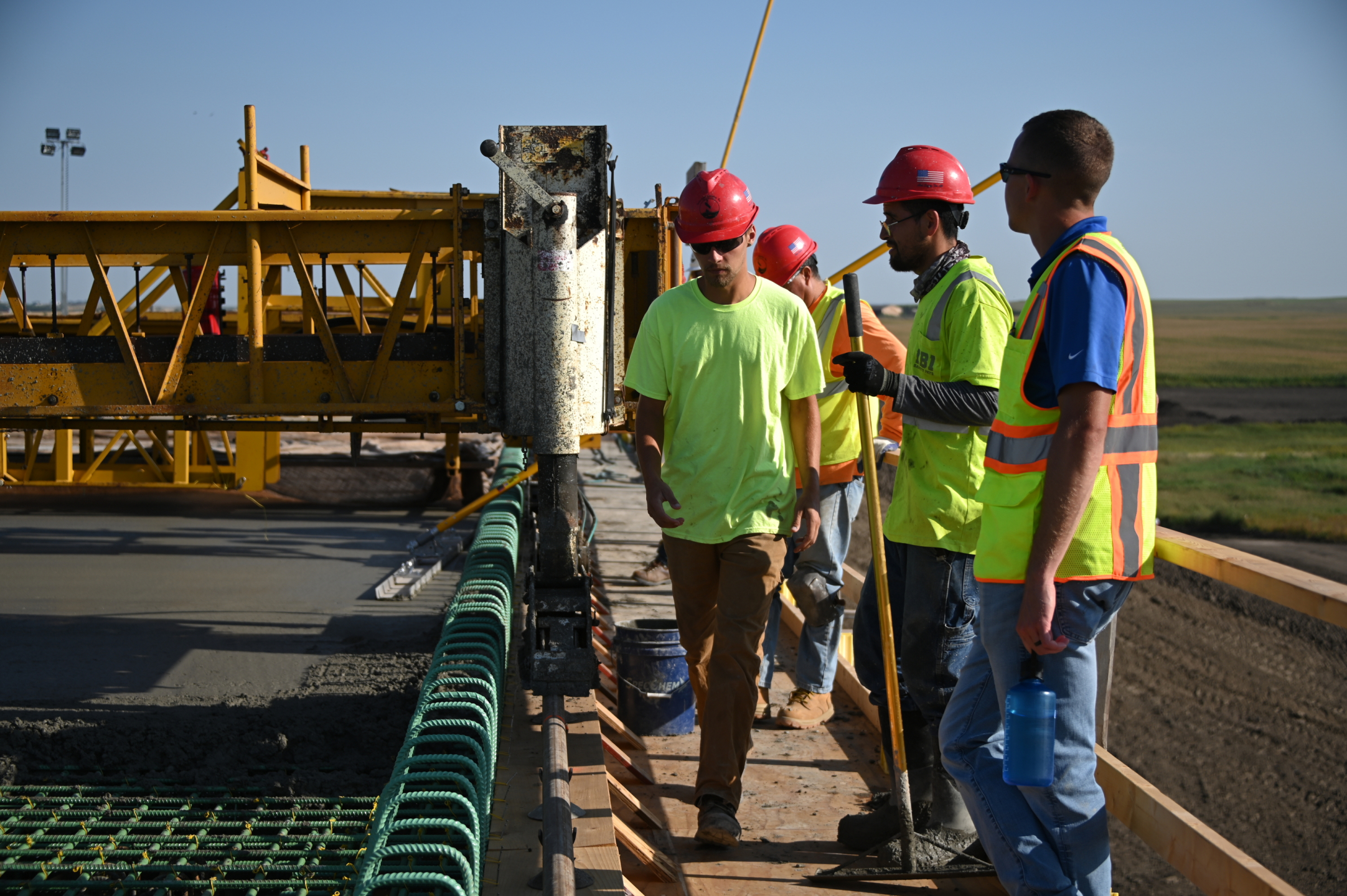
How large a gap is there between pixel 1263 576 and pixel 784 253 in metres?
2.89

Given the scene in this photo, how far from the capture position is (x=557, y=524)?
5.07 metres

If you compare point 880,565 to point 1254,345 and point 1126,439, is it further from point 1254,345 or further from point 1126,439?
point 1254,345

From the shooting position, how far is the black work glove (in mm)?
3309

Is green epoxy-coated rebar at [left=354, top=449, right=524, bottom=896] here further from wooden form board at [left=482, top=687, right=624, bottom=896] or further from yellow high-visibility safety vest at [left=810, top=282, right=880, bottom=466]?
yellow high-visibility safety vest at [left=810, top=282, right=880, bottom=466]

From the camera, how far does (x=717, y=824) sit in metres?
3.79

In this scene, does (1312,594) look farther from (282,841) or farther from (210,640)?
(210,640)

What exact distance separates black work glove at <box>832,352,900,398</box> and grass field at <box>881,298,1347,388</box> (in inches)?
2424

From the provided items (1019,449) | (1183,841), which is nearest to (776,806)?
(1183,841)

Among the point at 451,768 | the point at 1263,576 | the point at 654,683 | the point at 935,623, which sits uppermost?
the point at 1263,576

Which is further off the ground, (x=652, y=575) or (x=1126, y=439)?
(x=1126, y=439)

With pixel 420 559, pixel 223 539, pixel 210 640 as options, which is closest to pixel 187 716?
pixel 210 640

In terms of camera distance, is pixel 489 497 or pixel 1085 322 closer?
pixel 1085 322

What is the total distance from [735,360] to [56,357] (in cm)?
406

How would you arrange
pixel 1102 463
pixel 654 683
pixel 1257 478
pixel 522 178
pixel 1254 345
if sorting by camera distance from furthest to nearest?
pixel 1254 345 → pixel 1257 478 → pixel 654 683 → pixel 522 178 → pixel 1102 463
